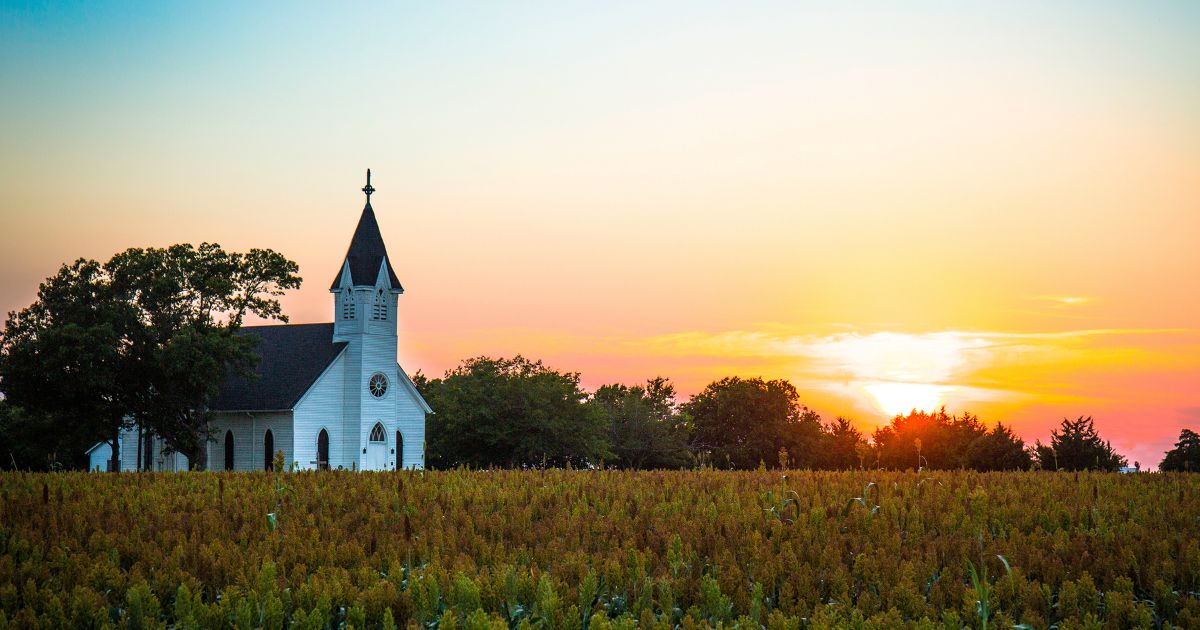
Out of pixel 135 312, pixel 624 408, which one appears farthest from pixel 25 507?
pixel 624 408

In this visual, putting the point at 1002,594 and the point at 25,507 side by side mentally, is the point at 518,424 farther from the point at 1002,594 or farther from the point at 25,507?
the point at 1002,594

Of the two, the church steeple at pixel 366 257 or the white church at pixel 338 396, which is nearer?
the white church at pixel 338 396

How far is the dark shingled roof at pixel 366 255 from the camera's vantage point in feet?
223

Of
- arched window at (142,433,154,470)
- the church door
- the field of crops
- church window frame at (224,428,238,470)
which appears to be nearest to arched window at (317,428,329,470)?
the church door

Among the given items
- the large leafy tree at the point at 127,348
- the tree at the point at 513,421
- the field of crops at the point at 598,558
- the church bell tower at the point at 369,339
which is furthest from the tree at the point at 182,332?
the field of crops at the point at 598,558

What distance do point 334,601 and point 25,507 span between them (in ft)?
21.1

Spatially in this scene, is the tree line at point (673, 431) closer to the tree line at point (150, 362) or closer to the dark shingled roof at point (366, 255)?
the tree line at point (150, 362)

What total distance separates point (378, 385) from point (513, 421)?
9.50 meters

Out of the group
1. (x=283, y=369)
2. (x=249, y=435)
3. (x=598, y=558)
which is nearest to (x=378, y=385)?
(x=283, y=369)

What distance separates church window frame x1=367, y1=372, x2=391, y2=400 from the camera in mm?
67625

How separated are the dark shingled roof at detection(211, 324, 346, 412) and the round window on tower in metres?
2.69

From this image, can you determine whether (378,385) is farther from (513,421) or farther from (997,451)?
(997,451)

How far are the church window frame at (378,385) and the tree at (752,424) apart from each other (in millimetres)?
33301

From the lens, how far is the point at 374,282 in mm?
68062
